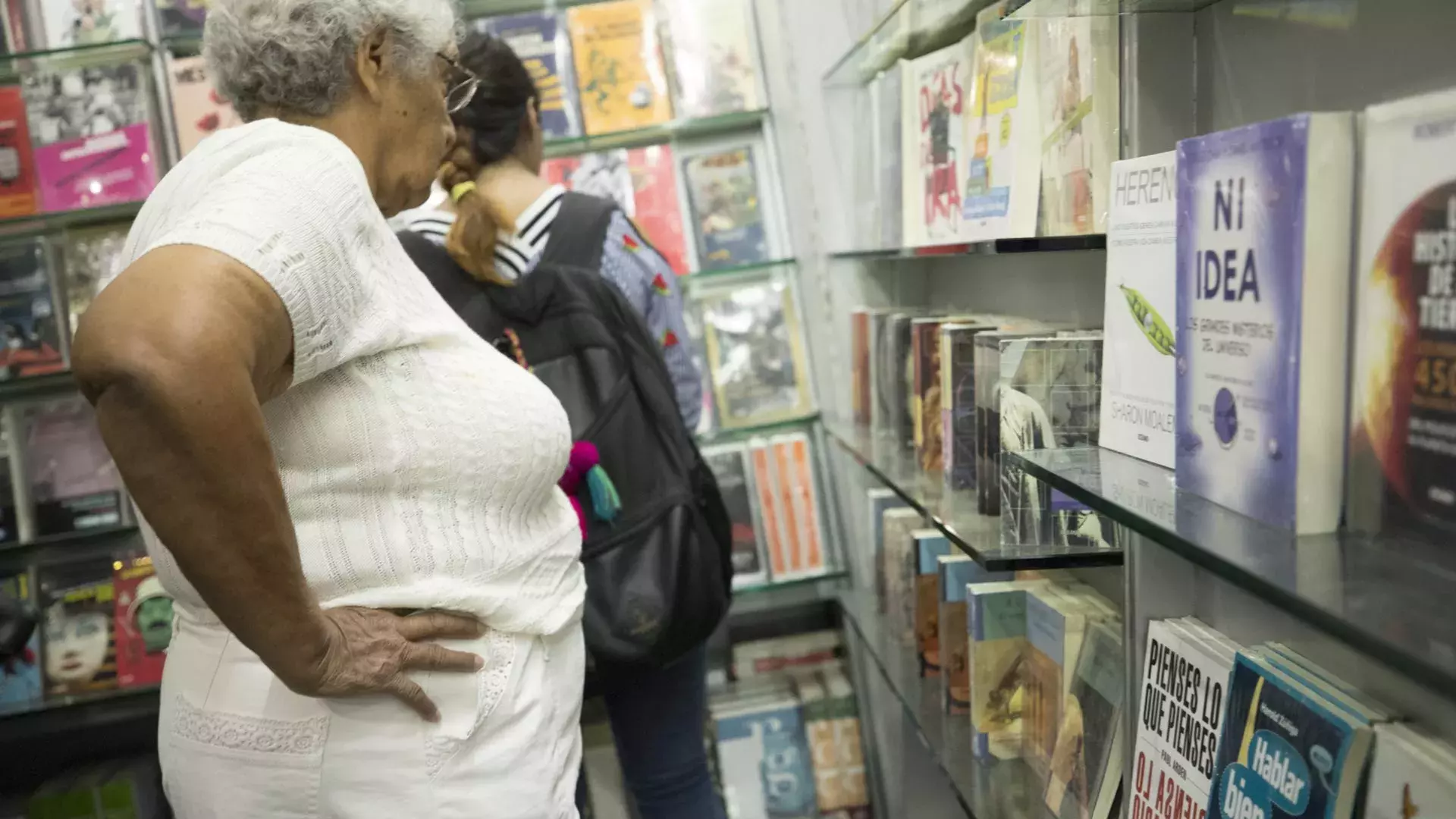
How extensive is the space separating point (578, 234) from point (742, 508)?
101 cm

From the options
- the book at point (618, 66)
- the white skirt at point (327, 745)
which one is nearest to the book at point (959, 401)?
the white skirt at point (327, 745)

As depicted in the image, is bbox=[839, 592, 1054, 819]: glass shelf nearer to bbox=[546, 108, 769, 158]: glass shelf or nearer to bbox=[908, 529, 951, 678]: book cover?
bbox=[908, 529, 951, 678]: book cover

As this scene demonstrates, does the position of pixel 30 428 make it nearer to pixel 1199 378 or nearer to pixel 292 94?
pixel 292 94

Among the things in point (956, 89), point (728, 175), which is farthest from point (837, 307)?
point (956, 89)

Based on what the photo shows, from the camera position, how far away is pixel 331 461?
97 cm

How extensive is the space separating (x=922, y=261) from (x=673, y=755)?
1.08 metres

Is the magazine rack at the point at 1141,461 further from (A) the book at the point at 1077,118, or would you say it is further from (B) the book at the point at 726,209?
(B) the book at the point at 726,209

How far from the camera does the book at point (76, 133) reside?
92.4 inches

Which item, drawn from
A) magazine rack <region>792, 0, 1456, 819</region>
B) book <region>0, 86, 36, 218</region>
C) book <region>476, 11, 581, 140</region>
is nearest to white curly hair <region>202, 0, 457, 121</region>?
magazine rack <region>792, 0, 1456, 819</region>

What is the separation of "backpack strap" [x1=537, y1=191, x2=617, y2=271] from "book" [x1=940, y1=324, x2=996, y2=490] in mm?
550

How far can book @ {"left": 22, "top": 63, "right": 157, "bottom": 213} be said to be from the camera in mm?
2348

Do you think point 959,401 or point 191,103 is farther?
point 191,103

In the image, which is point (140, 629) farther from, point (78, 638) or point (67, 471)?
point (67, 471)

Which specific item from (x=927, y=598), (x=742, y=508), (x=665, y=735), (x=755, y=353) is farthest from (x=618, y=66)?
(x=665, y=735)
